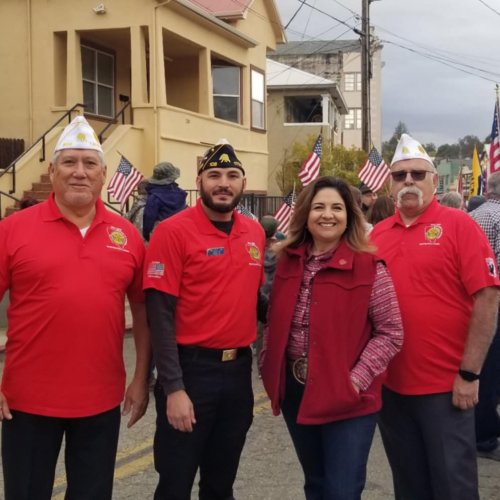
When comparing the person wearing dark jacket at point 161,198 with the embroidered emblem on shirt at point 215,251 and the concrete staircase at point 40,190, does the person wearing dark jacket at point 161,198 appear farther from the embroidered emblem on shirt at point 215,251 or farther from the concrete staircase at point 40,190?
the concrete staircase at point 40,190

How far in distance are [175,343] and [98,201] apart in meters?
0.77

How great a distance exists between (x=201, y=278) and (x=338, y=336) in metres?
0.72

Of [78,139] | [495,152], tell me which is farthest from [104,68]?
[78,139]

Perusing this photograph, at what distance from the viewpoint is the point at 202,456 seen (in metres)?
3.54

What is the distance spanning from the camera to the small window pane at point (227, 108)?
19422 millimetres

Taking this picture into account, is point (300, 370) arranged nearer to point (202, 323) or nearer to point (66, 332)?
point (202, 323)

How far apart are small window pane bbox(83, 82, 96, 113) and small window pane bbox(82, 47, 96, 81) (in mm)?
190

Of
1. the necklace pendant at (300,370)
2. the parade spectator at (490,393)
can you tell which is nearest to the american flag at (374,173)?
the parade spectator at (490,393)

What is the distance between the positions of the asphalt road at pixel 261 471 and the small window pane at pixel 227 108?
47.6ft

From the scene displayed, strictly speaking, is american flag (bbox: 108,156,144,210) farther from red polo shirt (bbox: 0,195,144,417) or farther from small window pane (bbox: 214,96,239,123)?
red polo shirt (bbox: 0,195,144,417)

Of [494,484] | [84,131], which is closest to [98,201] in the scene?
[84,131]

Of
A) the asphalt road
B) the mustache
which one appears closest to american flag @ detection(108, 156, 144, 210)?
the asphalt road

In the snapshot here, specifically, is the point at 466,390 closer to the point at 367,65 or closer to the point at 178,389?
the point at 178,389

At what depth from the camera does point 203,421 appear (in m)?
3.34
